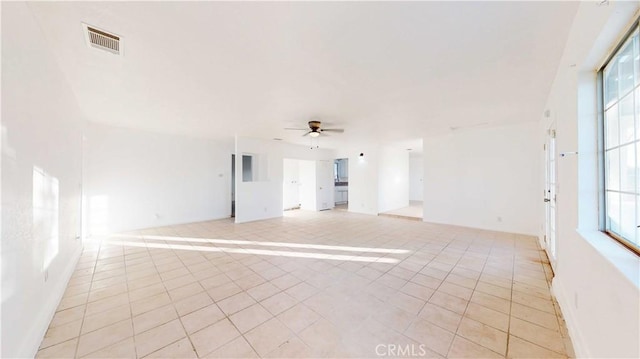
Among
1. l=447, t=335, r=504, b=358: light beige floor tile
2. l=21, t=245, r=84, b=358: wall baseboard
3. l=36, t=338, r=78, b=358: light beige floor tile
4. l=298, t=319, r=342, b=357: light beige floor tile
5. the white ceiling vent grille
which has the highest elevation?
the white ceiling vent grille

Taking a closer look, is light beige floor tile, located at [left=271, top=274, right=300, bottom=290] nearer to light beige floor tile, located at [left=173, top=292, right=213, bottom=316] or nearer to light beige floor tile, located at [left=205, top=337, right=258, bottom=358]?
light beige floor tile, located at [left=173, top=292, right=213, bottom=316]

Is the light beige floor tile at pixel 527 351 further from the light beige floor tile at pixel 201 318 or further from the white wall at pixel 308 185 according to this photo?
the white wall at pixel 308 185

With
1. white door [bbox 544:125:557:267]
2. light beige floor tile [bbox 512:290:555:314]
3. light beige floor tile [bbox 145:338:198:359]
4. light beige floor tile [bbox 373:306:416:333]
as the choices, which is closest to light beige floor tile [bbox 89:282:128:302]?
light beige floor tile [bbox 145:338:198:359]

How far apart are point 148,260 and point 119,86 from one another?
99.2 inches

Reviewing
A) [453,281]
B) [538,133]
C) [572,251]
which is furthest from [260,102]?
[538,133]

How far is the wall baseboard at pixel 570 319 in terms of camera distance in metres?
1.51

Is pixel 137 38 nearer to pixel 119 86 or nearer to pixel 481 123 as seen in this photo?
pixel 119 86

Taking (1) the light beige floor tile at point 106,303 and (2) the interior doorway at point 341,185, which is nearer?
(1) the light beige floor tile at point 106,303

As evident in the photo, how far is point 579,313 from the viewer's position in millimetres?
1653

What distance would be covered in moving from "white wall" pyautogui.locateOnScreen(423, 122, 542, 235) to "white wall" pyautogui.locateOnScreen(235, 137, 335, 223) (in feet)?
14.3

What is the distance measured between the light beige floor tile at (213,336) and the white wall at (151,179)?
16.7 ft

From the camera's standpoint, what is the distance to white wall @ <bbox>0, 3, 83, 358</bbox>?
137cm

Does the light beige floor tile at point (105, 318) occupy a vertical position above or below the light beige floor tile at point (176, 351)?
below

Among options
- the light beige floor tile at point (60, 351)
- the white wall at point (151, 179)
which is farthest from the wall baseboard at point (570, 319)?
the white wall at point (151, 179)
